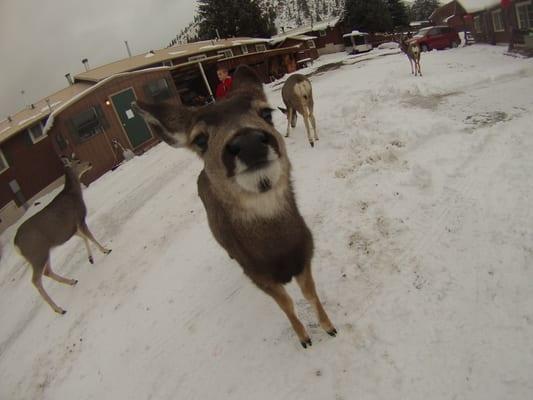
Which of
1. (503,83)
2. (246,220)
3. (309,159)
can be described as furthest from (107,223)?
(503,83)

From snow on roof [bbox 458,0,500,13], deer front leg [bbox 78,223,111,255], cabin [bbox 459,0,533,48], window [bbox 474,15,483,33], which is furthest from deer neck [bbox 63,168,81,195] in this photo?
window [bbox 474,15,483,33]

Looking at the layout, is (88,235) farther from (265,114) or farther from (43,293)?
(265,114)

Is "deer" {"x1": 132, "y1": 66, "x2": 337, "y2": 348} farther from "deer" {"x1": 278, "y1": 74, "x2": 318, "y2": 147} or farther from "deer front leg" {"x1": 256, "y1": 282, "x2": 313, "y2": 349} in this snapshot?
"deer" {"x1": 278, "y1": 74, "x2": 318, "y2": 147}

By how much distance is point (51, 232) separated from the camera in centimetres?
665

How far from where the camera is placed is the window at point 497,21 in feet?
70.6

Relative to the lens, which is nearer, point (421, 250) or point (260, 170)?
point (260, 170)

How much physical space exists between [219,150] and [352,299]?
243cm

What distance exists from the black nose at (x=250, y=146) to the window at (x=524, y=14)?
23.8 meters

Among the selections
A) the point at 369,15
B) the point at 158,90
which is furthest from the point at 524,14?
the point at 369,15

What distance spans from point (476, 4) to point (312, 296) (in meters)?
31.5

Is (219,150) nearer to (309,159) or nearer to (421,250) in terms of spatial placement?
(421,250)

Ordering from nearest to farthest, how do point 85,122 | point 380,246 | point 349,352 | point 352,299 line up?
1. point 349,352
2. point 352,299
3. point 380,246
4. point 85,122

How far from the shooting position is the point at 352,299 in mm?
3760

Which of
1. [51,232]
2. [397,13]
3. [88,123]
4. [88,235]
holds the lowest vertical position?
[88,235]
